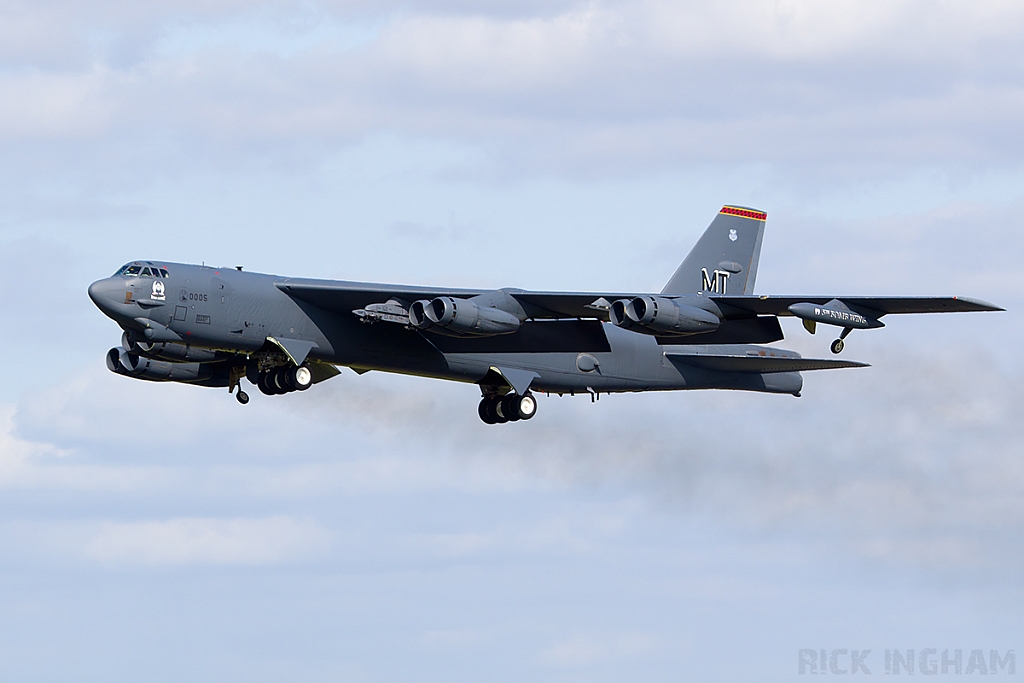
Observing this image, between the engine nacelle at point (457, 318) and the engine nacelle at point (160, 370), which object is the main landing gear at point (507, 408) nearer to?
the engine nacelle at point (457, 318)

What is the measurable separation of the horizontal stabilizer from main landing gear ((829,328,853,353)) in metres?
5.85

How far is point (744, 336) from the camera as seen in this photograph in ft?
129

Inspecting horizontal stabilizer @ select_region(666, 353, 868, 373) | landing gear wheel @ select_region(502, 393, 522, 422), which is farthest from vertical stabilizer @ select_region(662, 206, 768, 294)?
landing gear wheel @ select_region(502, 393, 522, 422)

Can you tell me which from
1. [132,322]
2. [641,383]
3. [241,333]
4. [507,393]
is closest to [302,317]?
[241,333]

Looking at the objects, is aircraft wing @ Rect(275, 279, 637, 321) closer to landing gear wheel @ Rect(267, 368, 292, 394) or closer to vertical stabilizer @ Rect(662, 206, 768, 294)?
landing gear wheel @ Rect(267, 368, 292, 394)

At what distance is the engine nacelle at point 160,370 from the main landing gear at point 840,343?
1472 centimetres

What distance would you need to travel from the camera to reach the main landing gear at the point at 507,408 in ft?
137

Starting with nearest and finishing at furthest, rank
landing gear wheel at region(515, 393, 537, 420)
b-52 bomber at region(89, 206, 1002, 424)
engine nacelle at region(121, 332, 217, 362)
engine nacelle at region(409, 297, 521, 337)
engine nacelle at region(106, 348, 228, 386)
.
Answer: b-52 bomber at region(89, 206, 1002, 424) → engine nacelle at region(409, 297, 521, 337) → engine nacelle at region(121, 332, 217, 362) → engine nacelle at region(106, 348, 228, 386) → landing gear wheel at region(515, 393, 537, 420)

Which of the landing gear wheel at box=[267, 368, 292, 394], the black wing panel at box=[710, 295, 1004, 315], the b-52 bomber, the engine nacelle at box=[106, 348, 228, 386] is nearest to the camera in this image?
the black wing panel at box=[710, 295, 1004, 315]

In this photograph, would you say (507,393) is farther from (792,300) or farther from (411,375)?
(792,300)

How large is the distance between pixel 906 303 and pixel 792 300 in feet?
7.88

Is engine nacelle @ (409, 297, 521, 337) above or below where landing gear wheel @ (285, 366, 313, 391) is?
above

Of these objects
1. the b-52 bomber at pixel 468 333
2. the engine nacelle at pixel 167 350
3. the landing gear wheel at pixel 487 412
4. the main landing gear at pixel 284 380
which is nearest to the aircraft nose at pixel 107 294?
the b-52 bomber at pixel 468 333

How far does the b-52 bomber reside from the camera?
3616 cm
